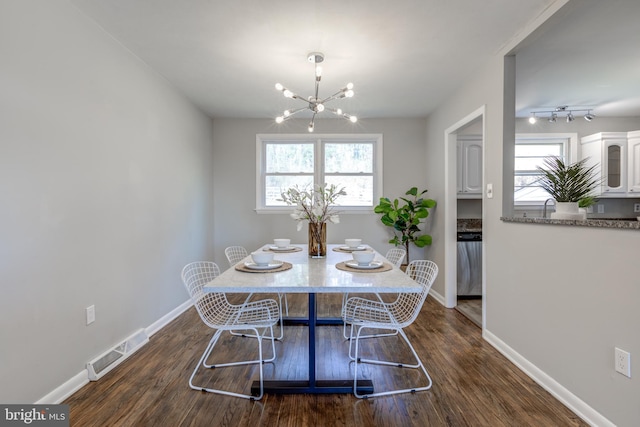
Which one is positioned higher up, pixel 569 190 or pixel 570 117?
pixel 570 117

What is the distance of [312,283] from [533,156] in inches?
176

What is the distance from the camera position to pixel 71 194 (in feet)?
6.30

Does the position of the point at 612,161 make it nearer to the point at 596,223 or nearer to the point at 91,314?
the point at 596,223

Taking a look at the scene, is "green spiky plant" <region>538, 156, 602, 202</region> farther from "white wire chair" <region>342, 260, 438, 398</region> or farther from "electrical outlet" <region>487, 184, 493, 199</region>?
"white wire chair" <region>342, 260, 438, 398</region>

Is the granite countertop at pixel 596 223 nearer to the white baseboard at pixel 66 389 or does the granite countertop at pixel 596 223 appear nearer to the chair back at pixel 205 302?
the chair back at pixel 205 302

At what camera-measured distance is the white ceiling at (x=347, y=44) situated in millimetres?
1984

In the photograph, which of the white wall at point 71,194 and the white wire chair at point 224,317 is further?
the white wire chair at point 224,317

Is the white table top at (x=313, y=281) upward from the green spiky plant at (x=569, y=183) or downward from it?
downward

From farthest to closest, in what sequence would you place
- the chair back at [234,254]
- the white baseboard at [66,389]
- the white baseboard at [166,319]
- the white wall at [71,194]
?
the chair back at [234,254]
the white baseboard at [166,319]
the white baseboard at [66,389]
the white wall at [71,194]

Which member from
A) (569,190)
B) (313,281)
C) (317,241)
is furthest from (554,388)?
(317,241)

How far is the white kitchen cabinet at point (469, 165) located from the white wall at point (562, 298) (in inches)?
43.1

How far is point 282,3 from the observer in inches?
76.0

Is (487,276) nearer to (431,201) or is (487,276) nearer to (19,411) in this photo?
(431,201)

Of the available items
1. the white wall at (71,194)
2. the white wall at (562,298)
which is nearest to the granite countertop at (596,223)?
the white wall at (562,298)
